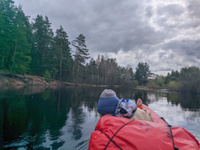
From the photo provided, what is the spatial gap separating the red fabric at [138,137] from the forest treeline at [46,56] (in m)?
26.1

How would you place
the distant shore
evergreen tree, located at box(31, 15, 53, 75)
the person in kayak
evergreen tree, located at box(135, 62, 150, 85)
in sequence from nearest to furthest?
the person in kayak
the distant shore
evergreen tree, located at box(31, 15, 53, 75)
evergreen tree, located at box(135, 62, 150, 85)

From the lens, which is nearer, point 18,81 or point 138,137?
point 138,137

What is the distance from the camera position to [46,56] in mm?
32500

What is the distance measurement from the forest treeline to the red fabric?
1027 inches

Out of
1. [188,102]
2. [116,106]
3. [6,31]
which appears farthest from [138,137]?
[6,31]

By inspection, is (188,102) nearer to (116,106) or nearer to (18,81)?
(116,106)

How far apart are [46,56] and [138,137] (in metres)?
34.8

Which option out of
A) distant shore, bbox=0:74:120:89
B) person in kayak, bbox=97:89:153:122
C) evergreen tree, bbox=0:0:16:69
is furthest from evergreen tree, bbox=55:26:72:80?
person in kayak, bbox=97:89:153:122

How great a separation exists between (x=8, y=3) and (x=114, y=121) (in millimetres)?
31369

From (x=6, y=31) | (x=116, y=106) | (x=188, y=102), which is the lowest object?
(x=188, y=102)

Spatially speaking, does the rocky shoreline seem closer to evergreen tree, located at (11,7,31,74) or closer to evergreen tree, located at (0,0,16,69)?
evergreen tree, located at (11,7,31,74)

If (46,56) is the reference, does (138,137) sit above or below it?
below

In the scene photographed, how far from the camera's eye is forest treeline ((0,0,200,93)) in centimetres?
2283

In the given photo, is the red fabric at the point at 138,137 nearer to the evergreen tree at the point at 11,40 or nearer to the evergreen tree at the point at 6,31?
the evergreen tree at the point at 11,40
